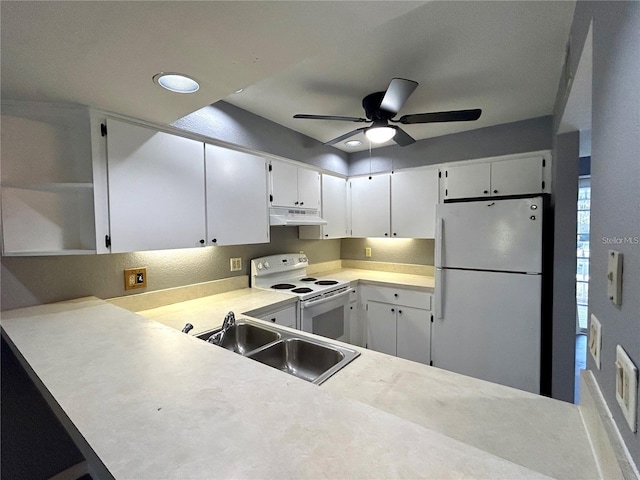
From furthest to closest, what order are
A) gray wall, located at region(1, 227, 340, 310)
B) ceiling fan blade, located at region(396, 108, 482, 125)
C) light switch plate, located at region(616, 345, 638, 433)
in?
1. ceiling fan blade, located at region(396, 108, 482, 125)
2. gray wall, located at region(1, 227, 340, 310)
3. light switch plate, located at region(616, 345, 638, 433)

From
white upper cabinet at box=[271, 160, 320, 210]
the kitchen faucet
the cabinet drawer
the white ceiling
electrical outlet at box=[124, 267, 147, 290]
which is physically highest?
the white ceiling

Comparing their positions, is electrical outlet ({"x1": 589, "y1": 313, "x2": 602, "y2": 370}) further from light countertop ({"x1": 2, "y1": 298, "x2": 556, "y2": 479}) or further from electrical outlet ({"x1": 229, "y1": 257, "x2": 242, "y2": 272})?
electrical outlet ({"x1": 229, "y1": 257, "x2": 242, "y2": 272})

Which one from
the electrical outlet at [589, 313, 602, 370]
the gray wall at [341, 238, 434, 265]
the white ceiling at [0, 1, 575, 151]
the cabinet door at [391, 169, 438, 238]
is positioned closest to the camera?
the electrical outlet at [589, 313, 602, 370]

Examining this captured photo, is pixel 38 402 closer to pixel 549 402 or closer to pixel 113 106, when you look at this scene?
pixel 113 106

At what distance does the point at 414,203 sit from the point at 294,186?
1.31m

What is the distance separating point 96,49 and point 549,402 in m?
1.96

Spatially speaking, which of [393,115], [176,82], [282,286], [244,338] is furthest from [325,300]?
[176,82]

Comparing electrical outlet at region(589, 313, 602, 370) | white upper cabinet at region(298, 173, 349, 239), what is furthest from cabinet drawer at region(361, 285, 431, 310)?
electrical outlet at region(589, 313, 602, 370)

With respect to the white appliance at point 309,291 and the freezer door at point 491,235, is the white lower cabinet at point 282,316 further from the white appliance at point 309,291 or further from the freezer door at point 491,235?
the freezer door at point 491,235

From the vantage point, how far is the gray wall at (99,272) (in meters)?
1.53

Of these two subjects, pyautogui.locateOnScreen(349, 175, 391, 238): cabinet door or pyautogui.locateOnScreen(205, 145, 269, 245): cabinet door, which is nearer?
pyautogui.locateOnScreen(205, 145, 269, 245): cabinet door

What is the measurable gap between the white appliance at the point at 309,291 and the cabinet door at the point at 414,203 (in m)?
0.93

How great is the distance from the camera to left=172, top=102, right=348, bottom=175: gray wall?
207 centimetres

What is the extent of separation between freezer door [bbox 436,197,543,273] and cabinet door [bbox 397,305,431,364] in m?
0.58
